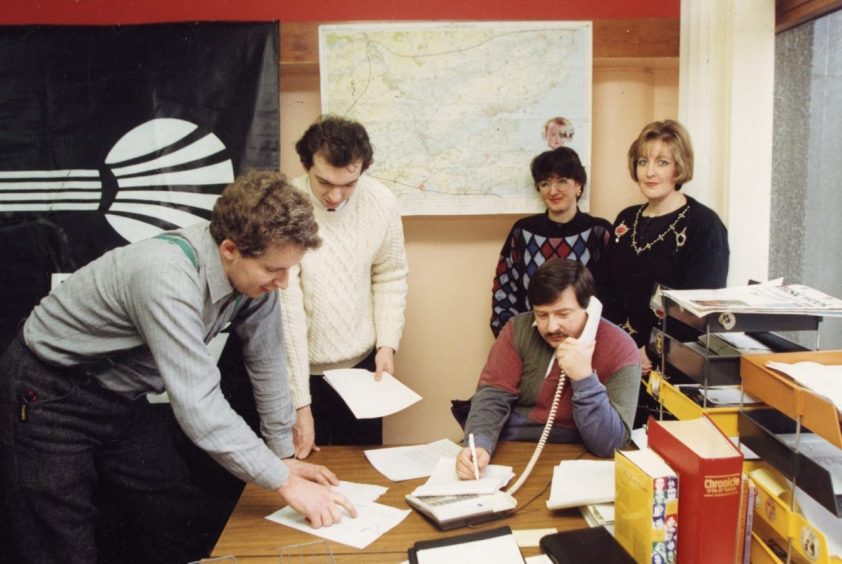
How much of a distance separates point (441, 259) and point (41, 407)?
5.74ft

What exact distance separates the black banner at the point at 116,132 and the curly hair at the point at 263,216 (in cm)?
131

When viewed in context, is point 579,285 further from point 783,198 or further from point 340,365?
point 783,198

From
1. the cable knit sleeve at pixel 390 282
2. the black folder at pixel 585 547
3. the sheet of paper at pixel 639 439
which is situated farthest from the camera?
the cable knit sleeve at pixel 390 282

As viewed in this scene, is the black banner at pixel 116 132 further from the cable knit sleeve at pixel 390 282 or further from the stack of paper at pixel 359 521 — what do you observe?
the stack of paper at pixel 359 521

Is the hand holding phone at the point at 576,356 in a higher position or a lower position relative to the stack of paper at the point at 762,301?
lower

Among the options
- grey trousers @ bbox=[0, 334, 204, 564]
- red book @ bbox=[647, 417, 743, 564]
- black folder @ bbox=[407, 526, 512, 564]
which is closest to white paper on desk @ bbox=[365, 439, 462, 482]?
black folder @ bbox=[407, 526, 512, 564]

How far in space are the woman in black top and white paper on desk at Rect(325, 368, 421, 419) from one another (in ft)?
2.79

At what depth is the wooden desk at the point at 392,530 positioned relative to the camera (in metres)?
1.34

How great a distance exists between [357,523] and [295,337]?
0.79 meters

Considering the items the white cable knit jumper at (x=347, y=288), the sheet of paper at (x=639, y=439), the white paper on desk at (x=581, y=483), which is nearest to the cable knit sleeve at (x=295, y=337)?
the white cable knit jumper at (x=347, y=288)

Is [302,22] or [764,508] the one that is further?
[302,22]

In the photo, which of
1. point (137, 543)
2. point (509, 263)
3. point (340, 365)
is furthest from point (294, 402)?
point (509, 263)

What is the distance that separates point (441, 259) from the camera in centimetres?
303

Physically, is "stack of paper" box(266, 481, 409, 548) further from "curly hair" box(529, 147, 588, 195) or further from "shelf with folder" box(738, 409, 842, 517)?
"curly hair" box(529, 147, 588, 195)
